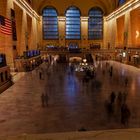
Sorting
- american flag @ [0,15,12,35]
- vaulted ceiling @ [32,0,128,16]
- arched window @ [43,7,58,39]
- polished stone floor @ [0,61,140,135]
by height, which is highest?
vaulted ceiling @ [32,0,128,16]

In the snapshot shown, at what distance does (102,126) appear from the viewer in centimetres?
726

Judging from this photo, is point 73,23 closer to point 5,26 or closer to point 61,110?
point 5,26

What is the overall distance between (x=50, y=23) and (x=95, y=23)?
31.2ft

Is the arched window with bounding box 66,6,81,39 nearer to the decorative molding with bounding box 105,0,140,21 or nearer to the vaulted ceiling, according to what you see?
the vaulted ceiling

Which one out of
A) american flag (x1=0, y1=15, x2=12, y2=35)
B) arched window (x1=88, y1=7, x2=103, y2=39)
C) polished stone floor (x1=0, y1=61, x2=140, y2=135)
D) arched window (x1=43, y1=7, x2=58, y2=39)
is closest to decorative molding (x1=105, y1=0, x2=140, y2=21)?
arched window (x1=88, y1=7, x2=103, y2=39)

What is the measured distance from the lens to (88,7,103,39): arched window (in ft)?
152

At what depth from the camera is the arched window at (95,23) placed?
4628 centimetres

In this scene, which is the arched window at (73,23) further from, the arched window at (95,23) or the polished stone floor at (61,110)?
the polished stone floor at (61,110)

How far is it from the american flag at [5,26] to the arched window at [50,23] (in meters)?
25.1

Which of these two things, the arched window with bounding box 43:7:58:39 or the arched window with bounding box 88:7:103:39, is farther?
the arched window with bounding box 88:7:103:39

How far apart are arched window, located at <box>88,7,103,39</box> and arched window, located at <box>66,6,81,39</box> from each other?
240 centimetres

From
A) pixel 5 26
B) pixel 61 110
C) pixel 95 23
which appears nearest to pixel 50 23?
pixel 95 23

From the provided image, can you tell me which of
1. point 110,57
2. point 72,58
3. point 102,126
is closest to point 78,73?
point 102,126

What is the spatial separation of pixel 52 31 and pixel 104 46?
1147cm
